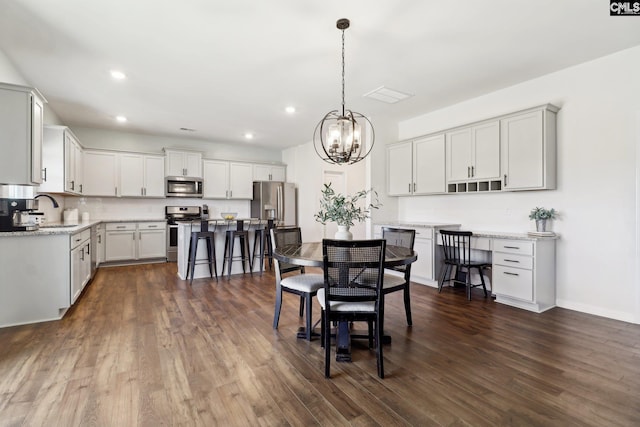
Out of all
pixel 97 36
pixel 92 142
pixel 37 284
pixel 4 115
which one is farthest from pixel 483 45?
pixel 92 142

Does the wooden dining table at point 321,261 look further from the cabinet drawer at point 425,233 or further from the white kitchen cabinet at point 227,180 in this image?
the white kitchen cabinet at point 227,180

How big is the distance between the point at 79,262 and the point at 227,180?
3.94 meters

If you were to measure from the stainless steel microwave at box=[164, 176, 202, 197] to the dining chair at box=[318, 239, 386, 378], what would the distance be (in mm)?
5563

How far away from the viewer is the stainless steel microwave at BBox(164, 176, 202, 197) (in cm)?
672

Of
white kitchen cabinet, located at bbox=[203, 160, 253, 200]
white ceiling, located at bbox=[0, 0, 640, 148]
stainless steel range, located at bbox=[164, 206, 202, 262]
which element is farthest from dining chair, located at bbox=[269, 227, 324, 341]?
white kitchen cabinet, located at bbox=[203, 160, 253, 200]

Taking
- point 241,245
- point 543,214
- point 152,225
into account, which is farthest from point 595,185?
point 152,225

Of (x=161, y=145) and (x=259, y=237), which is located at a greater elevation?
(x=161, y=145)

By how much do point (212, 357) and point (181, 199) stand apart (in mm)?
5442

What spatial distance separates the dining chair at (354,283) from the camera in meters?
2.14

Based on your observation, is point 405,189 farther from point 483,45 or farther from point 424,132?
point 483,45

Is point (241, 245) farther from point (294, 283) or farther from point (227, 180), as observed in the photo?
point (294, 283)

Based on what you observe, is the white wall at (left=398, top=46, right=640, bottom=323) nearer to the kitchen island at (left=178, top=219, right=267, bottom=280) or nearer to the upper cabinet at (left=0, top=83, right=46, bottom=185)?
the kitchen island at (left=178, top=219, right=267, bottom=280)

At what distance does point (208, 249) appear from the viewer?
204 inches

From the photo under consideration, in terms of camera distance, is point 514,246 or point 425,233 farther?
point 425,233
